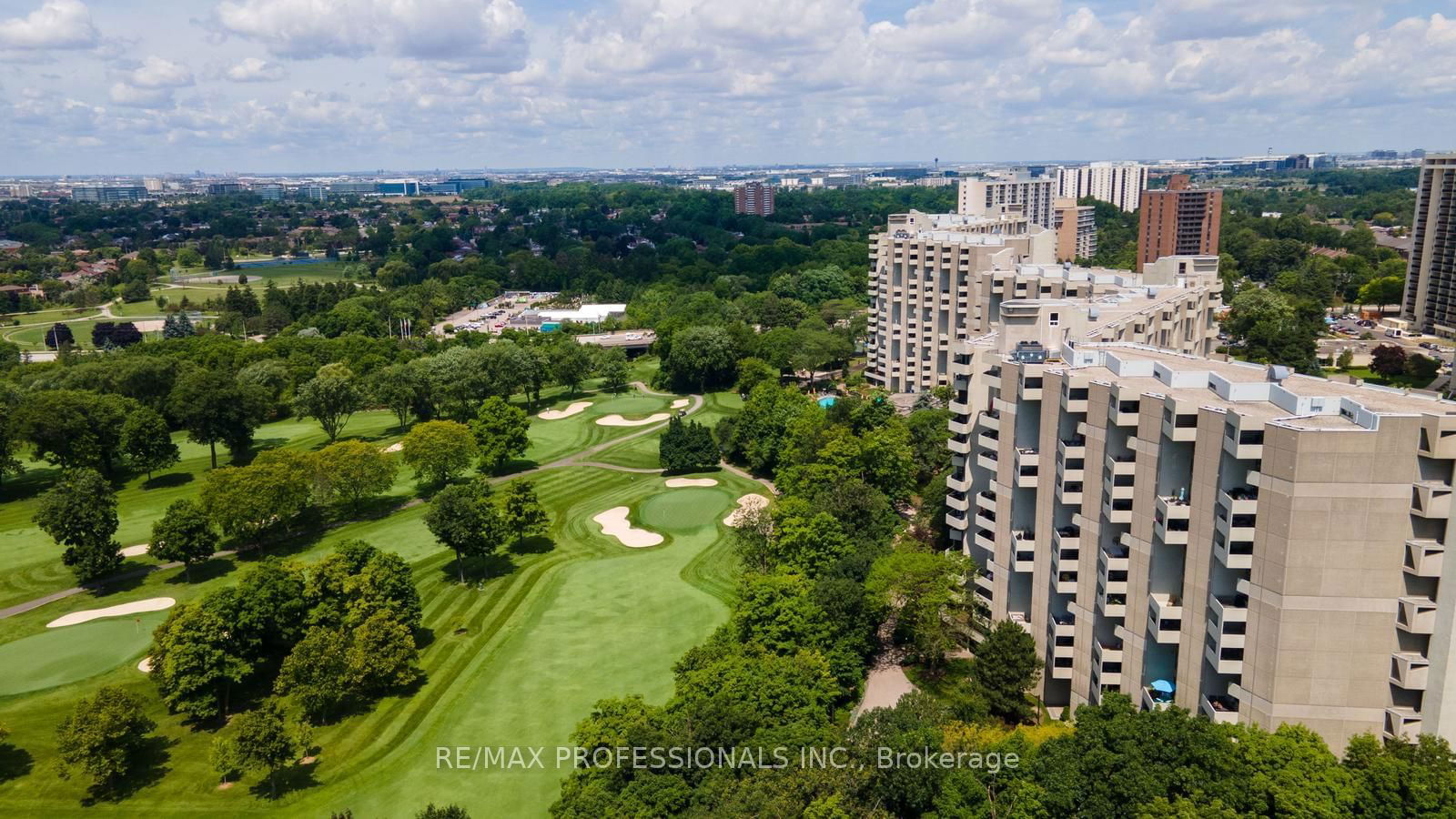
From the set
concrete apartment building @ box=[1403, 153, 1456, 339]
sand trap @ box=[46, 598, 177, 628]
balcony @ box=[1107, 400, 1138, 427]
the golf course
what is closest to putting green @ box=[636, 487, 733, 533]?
the golf course

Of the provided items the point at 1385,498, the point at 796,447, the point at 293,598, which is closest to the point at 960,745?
the point at 1385,498

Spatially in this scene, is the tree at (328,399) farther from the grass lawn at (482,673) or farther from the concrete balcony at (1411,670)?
the concrete balcony at (1411,670)

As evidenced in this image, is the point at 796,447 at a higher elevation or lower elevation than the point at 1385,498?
lower

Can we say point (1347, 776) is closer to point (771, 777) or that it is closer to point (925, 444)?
point (771, 777)

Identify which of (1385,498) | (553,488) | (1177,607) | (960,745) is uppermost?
(1385,498)

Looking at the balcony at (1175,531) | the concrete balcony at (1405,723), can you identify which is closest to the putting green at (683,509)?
the balcony at (1175,531)

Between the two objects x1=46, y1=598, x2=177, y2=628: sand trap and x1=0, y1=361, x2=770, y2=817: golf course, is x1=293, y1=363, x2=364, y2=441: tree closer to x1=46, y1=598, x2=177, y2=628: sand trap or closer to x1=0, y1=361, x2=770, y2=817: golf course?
x1=0, y1=361, x2=770, y2=817: golf course
